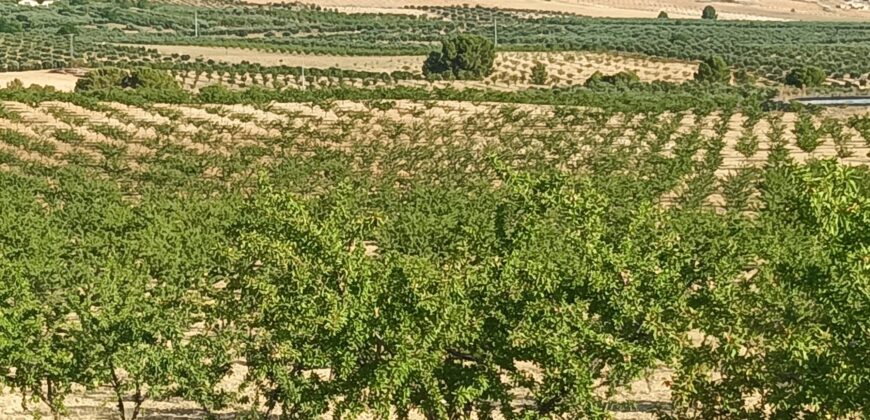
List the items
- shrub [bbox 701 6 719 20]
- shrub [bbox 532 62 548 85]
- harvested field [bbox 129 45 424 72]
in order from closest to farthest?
shrub [bbox 532 62 548 85], harvested field [bbox 129 45 424 72], shrub [bbox 701 6 719 20]

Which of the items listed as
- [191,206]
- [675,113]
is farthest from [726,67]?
[191,206]

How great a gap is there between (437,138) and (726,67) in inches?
1724

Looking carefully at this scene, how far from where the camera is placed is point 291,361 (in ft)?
69.3

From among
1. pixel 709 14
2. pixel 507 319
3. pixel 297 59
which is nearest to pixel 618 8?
pixel 709 14

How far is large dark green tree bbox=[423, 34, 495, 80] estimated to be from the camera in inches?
4166

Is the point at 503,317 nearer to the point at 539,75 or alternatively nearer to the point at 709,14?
the point at 539,75

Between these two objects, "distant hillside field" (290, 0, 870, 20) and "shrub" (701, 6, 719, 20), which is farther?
"distant hillside field" (290, 0, 870, 20)

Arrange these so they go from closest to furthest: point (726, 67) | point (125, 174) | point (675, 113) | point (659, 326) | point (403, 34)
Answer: point (659, 326), point (125, 174), point (675, 113), point (726, 67), point (403, 34)

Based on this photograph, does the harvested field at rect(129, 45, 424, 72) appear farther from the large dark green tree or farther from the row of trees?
the row of trees

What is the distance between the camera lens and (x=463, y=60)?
106125mm

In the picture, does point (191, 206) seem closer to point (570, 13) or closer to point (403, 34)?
point (403, 34)

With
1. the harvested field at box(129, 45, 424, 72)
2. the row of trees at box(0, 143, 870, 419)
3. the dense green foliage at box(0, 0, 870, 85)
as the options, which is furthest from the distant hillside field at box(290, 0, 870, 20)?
the row of trees at box(0, 143, 870, 419)

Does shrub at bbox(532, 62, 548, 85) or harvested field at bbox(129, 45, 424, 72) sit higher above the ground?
shrub at bbox(532, 62, 548, 85)

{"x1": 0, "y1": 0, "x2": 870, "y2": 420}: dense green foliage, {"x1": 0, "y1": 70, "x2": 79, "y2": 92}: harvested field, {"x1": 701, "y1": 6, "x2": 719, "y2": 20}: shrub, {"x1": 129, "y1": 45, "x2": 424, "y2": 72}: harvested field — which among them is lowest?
{"x1": 701, "y1": 6, "x2": 719, "y2": 20}: shrub
